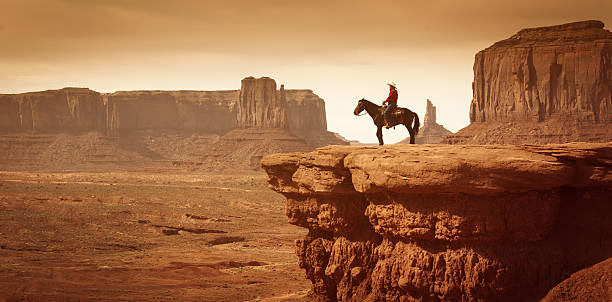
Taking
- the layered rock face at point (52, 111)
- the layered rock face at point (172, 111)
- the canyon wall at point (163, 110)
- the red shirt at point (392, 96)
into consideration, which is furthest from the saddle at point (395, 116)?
the layered rock face at point (172, 111)

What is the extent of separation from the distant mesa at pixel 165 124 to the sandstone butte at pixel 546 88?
37.2m

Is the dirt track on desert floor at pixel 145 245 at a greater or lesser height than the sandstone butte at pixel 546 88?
lesser

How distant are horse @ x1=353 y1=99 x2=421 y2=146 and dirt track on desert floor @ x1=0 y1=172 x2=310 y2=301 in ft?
17.8

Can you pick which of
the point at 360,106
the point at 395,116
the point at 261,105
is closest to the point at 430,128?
the point at 261,105

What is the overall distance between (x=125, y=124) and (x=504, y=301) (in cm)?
14309

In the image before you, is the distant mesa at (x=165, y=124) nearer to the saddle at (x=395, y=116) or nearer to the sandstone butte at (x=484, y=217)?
the saddle at (x=395, y=116)

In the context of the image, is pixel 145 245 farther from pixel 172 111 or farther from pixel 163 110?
pixel 172 111

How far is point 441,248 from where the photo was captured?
16.0 meters

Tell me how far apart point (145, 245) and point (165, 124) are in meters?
122

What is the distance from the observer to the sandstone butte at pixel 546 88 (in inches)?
3292

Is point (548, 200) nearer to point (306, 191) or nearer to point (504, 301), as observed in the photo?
point (504, 301)

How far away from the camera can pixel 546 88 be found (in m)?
88.6

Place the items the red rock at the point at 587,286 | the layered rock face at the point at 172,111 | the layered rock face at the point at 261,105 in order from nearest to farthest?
the red rock at the point at 587,286 < the layered rock face at the point at 261,105 < the layered rock face at the point at 172,111

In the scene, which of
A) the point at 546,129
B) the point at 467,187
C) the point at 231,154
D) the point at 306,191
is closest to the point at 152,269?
the point at 306,191
